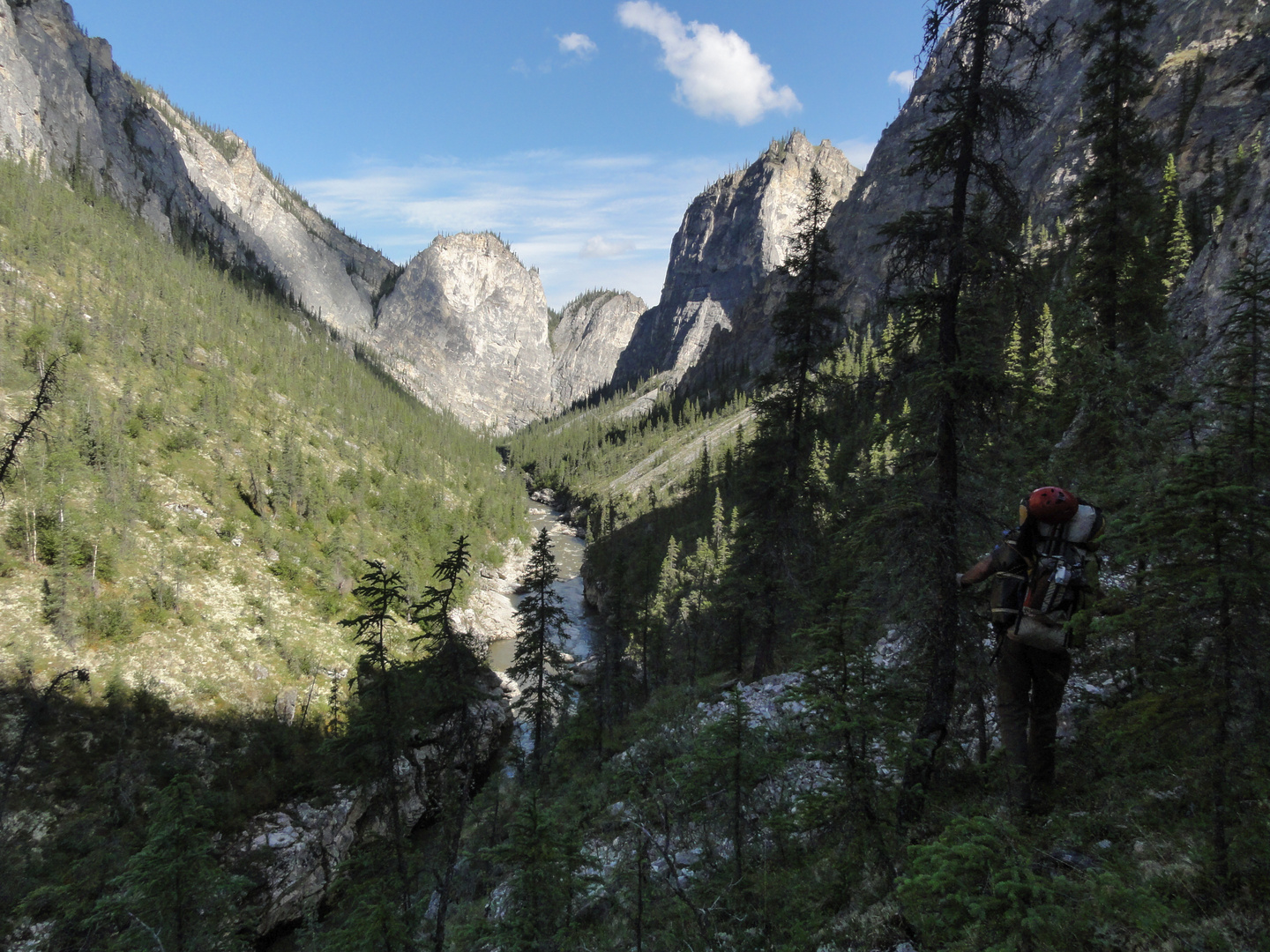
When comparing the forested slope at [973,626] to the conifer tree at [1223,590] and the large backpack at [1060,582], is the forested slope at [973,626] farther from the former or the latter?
the large backpack at [1060,582]

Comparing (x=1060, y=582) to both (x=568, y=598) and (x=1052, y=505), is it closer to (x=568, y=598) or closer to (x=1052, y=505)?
(x=1052, y=505)

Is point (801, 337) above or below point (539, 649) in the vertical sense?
above

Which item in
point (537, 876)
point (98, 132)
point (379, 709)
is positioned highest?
point (98, 132)

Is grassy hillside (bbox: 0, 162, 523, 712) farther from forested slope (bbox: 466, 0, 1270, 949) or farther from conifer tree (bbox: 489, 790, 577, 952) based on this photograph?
conifer tree (bbox: 489, 790, 577, 952)

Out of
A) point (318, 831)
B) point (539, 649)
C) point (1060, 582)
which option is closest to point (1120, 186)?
point (1060, 582)

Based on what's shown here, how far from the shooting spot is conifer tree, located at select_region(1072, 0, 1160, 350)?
14.2 m

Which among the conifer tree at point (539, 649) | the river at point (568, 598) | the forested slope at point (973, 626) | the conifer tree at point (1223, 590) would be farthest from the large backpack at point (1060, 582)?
the river at point (568, 598)

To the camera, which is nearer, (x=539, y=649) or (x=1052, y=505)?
(x=1052, y=505)

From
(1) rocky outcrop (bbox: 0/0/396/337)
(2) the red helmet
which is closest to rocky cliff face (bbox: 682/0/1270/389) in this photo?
(2) the red helmet

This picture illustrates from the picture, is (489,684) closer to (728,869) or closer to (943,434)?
(728,869)

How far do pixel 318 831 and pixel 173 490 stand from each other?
31554 millimetres

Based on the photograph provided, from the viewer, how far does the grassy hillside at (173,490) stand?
95.6 ft

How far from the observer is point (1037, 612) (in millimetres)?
5172

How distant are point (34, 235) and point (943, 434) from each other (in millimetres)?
92858
